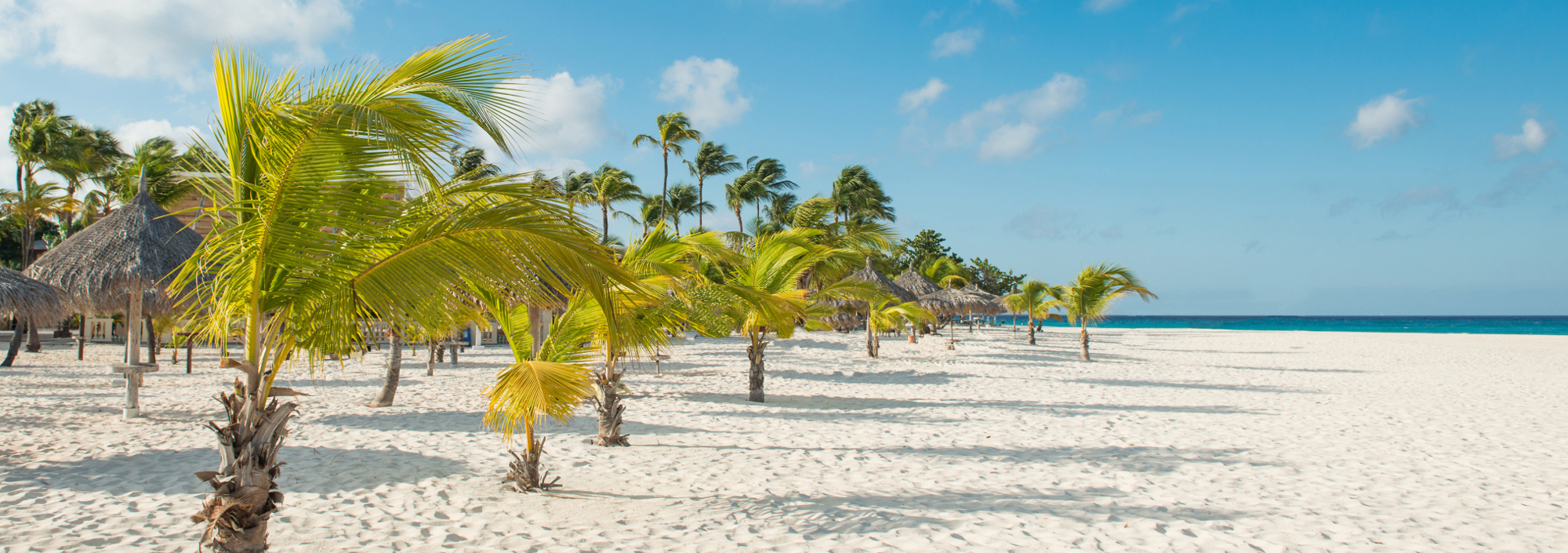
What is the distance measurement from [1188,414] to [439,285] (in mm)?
8683

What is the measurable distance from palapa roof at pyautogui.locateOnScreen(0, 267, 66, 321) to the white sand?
3.69ft

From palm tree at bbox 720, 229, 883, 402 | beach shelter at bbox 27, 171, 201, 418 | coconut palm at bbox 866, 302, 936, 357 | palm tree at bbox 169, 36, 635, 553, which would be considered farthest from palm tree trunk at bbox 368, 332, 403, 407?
coconut palm at bbox 866, 302, 936, 357

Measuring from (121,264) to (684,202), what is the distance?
1058 inches

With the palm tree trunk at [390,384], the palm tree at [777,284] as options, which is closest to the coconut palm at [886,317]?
the palm tree at [777,284]

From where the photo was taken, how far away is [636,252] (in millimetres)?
6559

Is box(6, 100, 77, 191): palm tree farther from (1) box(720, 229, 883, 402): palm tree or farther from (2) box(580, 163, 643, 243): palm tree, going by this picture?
(1) box(720, 229, 883, 402): palm tree

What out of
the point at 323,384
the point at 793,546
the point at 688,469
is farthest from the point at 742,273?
the point at 323,384

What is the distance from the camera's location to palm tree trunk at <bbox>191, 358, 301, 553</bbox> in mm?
2959

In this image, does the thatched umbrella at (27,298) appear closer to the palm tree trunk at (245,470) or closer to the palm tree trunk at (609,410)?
the palm tree trunk at (609,410)

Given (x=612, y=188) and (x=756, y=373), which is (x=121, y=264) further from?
(x=612, y=188)

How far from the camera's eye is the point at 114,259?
8336mm

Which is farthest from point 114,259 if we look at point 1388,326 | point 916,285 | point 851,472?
point 1388,326

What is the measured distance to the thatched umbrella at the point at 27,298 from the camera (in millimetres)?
9914

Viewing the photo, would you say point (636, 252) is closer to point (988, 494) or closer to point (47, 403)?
point (988, 494)
